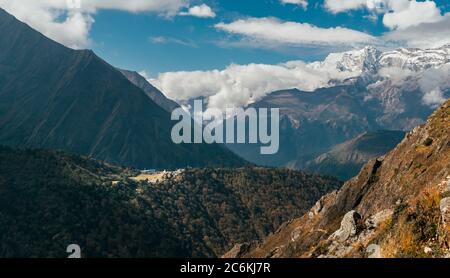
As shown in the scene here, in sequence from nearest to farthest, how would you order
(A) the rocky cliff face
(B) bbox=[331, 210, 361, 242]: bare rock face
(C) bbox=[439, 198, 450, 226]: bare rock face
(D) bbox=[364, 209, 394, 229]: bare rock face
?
(C) bbox=[439, 198, 450, 226]: bare rock face, (A) the rocky cliff face, (D) bbox=[364, 209, 394, 229]: bare rock face, (B) bbox=[331, 210, 361, 242]: bare rock face

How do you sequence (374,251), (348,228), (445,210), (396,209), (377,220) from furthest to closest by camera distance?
1. (348,228)
2. (377,220)
3. (396,209)
4. (374,251)
5. (445,210)

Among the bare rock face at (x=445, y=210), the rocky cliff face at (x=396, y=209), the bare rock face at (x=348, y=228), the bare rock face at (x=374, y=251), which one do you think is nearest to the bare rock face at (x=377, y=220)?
the rocky cliff face at (x=396, y=209)

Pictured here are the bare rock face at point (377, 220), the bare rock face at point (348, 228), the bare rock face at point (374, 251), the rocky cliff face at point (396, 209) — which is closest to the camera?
the rocky cliff face at point (396, 209)

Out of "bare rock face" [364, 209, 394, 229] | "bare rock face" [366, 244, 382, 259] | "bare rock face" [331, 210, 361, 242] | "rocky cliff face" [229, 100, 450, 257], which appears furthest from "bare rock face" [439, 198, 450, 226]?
"bare rock face" [331, 210, 361, 242]

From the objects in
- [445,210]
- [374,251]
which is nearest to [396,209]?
[374,251]

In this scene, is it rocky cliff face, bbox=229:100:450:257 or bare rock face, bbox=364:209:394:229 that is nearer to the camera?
rocky cliff face, bbox=229:100:450:257

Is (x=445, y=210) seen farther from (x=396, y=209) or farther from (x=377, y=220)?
(x=377, y=220)

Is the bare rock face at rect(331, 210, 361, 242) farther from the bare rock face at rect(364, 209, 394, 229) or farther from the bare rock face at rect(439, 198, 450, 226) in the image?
the bare rock face at rect(439, 198, 450, 226)

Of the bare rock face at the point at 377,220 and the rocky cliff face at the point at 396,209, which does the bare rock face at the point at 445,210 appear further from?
the bare rock face at the point at 377,220
